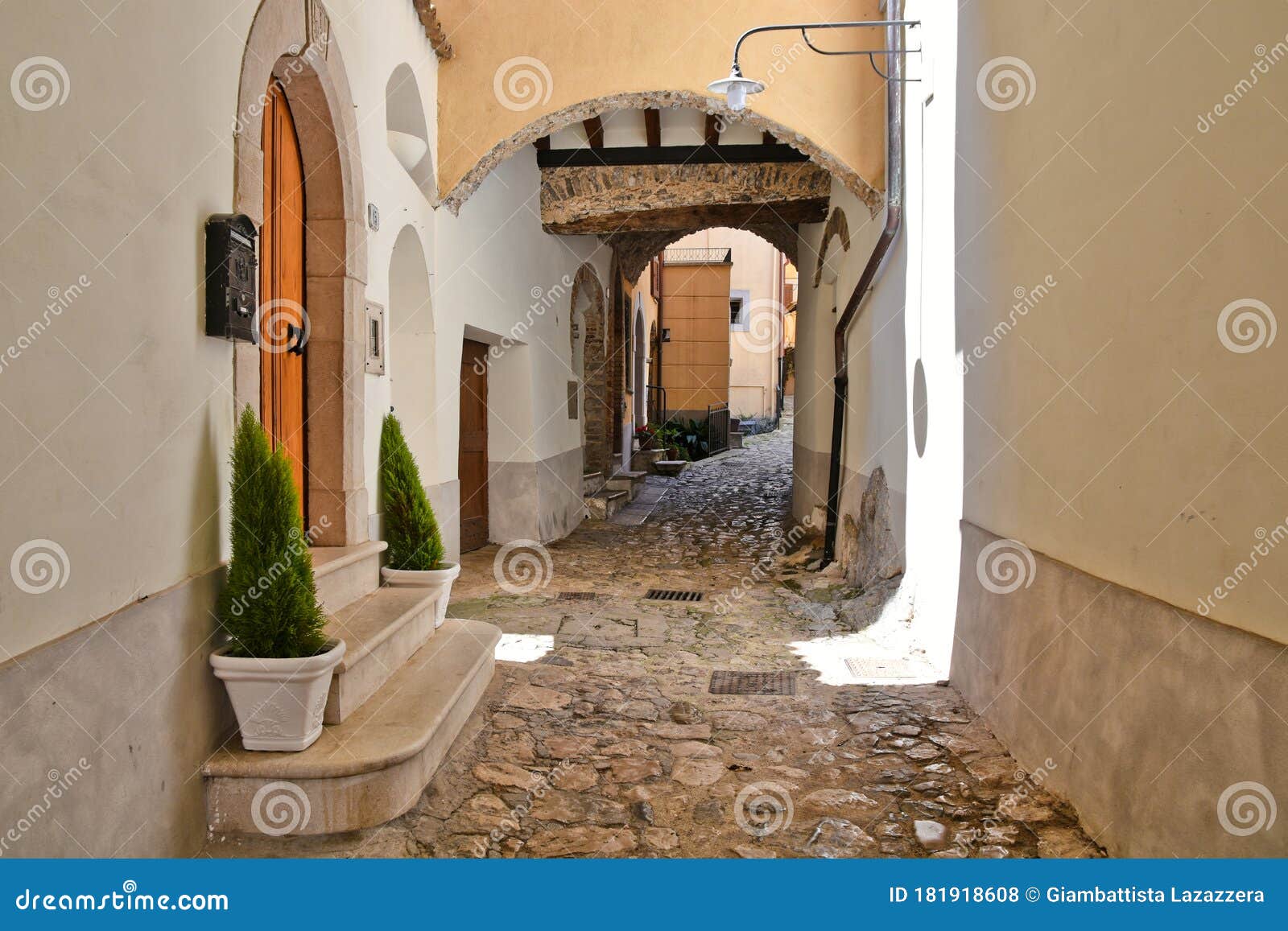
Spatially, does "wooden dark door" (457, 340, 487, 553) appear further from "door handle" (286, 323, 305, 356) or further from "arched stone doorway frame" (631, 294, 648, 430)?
"arched stone doorway frame" (631, 294, 648, 430)

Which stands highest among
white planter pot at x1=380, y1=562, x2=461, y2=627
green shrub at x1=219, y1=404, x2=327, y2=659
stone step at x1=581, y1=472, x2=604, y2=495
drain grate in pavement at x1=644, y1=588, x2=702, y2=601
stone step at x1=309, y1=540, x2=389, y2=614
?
green shrub at x1=219, y1=404, x2=327, y2=659

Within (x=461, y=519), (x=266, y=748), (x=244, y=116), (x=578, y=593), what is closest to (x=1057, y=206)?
(x=244, y=116)

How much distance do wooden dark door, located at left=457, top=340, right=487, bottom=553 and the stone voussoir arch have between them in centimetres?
205

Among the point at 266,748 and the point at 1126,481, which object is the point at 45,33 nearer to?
the point at 266,748

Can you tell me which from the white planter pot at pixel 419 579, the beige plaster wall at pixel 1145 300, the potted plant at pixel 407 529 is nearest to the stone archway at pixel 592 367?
the potted plant at pixel 407 529

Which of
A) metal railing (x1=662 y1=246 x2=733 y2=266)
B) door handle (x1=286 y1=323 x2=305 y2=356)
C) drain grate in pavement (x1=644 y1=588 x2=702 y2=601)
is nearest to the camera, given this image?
door handle (x1=286 y1=323 x2=305 y2=356)

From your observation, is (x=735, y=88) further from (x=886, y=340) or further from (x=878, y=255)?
(x=886, y=340)

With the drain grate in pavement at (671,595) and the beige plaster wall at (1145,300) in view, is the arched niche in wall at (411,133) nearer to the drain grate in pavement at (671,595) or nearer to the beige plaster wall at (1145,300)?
the drain grate in pavement at (671,595)

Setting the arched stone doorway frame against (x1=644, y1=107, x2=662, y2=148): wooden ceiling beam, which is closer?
(x1=644, y1=107, x2=662, y2=148): wooden ceiling beam

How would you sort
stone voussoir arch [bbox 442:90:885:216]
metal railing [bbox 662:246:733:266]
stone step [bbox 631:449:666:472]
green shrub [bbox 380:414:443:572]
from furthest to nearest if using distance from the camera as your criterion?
metal railing [bbox 662:246:733:266], stone step [bbox 631:449:666:472], stone voussoir arch [bbox 442:90:885:216], green shrub [bbox 380:414:443:572]

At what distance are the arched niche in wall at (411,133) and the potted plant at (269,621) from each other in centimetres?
329

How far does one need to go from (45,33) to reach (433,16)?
3.95 meters

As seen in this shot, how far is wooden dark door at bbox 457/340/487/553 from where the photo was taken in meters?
8.17

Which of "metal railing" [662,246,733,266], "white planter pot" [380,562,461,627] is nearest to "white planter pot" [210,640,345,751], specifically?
"white planter pot" [380,562,461,627]
